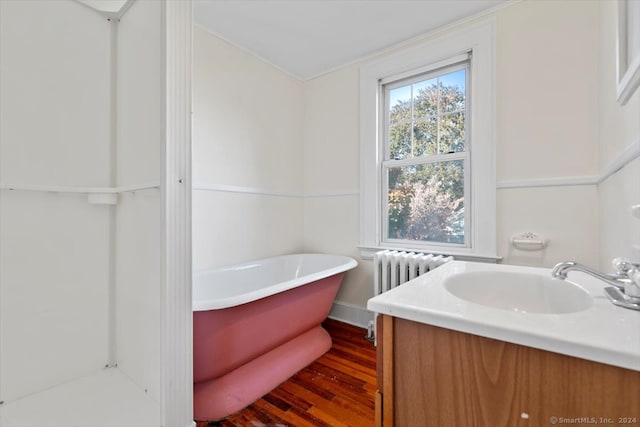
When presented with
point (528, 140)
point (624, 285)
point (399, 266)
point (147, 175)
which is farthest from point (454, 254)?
point (147, 175)

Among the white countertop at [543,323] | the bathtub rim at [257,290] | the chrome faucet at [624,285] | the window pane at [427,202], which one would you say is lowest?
the bathtub rim at [257,290]

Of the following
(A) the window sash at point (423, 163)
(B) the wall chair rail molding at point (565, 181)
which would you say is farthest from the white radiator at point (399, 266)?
(B) the wall chair rail molding at point (565, 181)

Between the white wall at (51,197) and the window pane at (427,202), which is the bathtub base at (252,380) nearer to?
the white wall at (51,197)

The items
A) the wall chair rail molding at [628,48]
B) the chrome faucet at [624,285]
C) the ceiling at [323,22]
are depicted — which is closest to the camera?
the chrome faucet at [624,285]

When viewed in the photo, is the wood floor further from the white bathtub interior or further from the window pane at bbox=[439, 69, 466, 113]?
the window pane at bbox=[439, 69, 466, 113]

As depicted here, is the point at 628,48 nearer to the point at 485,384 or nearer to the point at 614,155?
the point at 614,155

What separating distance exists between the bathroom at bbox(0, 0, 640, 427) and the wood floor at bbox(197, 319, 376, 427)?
1.27 feet

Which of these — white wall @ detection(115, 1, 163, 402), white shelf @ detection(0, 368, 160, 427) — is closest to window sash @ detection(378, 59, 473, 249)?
white wall @ detection(115, 1, 163, 402)

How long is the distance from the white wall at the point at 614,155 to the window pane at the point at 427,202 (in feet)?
2.47

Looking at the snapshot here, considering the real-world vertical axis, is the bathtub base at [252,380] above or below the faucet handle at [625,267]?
below

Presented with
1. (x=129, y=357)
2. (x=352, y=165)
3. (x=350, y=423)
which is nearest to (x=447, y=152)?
(x=352, y=165)

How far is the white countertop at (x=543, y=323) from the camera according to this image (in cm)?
44

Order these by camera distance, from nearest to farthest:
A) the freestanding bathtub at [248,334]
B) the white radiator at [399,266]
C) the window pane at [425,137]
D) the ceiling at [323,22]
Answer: the freestanding bathtub at [248,334]
the ceiling at [323,22]
the white radiator at [399,266]
the window pane at [425,137]

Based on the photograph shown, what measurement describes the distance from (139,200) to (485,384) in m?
1.37
